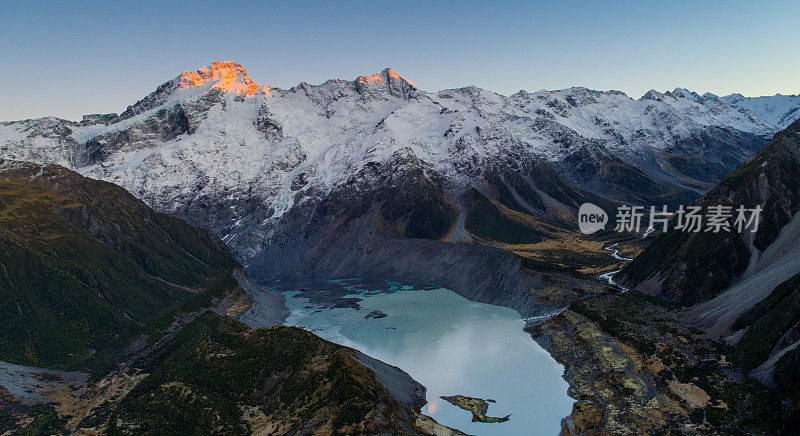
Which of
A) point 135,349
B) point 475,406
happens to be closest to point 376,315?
point 135,349

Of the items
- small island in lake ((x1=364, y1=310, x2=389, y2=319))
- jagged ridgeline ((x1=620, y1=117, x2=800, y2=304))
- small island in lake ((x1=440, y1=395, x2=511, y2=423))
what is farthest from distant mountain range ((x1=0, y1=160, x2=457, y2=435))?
jagged ridgeline ((x1=620, y1=117, x2=800, y2=304))

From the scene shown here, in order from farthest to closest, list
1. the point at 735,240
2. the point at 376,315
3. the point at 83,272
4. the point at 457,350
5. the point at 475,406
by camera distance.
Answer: the point at 376,315 → the point at 83,272 → the point at 457,350 → the point at 735,240 → the point at 475,406

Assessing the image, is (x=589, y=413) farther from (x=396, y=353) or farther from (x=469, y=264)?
(x=469, y=264)

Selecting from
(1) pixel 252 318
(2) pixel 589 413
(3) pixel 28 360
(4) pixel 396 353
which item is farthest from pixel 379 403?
(1) pixel 252 318

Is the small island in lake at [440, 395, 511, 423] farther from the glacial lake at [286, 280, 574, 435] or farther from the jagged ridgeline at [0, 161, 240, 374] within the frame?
the jagged ridgeline at [0, 161, 240, 374]

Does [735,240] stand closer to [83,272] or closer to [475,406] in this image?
[475,406]
